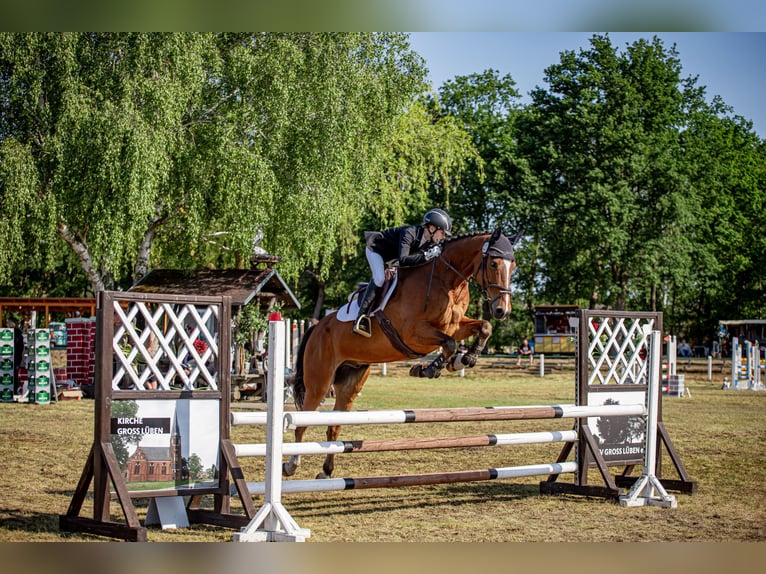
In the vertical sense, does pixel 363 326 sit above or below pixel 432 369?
above

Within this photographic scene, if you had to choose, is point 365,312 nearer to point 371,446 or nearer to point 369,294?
point 369,294

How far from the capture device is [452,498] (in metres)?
6.99

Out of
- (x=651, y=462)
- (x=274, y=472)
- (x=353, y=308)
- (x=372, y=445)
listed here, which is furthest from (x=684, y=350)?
(x=274, y=472)

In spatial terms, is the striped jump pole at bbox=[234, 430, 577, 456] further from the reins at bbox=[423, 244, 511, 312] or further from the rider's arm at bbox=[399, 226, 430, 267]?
the rider's arm at bbox=[399, 226, 430, 267]

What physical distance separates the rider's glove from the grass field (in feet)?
6.48

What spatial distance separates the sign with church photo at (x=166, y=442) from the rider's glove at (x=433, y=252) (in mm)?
2255

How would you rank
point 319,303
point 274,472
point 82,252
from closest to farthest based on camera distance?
point 274,472 < point 82,252 < point 319,303

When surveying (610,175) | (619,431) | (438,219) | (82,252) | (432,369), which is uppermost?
(610,175)

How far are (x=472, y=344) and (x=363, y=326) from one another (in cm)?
108

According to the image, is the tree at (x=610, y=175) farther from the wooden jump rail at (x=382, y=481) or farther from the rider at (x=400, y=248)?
the wooden jump rail at (x=382, y=481)

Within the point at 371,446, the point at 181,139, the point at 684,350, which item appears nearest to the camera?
the point at 371,446

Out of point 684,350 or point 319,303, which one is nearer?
point 319,303
